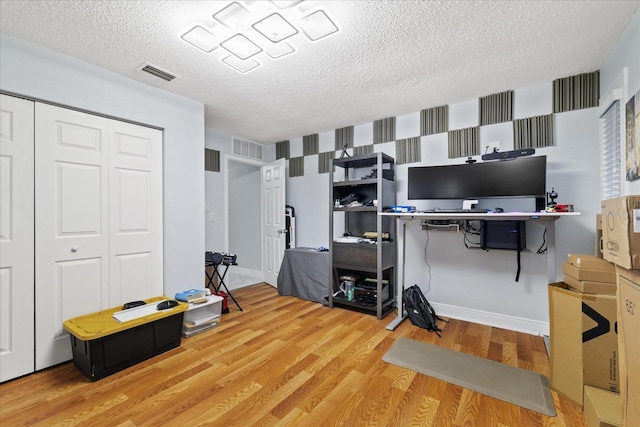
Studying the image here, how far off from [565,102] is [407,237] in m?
2.00

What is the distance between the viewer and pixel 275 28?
1.93 meters

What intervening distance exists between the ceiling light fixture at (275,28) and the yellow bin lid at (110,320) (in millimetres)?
2309

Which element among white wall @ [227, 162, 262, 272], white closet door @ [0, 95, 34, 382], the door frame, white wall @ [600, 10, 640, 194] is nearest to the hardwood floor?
white closet door @ [0, 95, 34, 382]

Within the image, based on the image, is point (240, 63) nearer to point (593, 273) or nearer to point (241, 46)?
point (241, 46)

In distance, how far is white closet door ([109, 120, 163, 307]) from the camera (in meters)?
2.54

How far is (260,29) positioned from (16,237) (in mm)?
Answer: 2284

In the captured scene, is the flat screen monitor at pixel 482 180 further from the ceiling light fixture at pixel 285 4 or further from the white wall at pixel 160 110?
the white wall at pixel 160 110

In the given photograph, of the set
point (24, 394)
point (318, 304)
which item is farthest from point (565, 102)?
point (24, 394)

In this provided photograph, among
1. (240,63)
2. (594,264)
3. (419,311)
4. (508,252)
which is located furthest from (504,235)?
(240,63)

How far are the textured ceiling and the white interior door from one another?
4.75ft

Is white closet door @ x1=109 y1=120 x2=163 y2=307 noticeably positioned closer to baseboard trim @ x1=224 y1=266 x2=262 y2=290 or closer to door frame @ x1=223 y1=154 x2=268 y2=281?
door frame @ x1=223 y1=154 x2=268 y2=281

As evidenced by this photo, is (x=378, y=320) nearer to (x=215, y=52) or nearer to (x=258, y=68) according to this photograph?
(x=258, y=68)

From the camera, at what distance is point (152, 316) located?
2324mm

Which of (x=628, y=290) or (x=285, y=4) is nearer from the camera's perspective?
(x=628, y=290)
